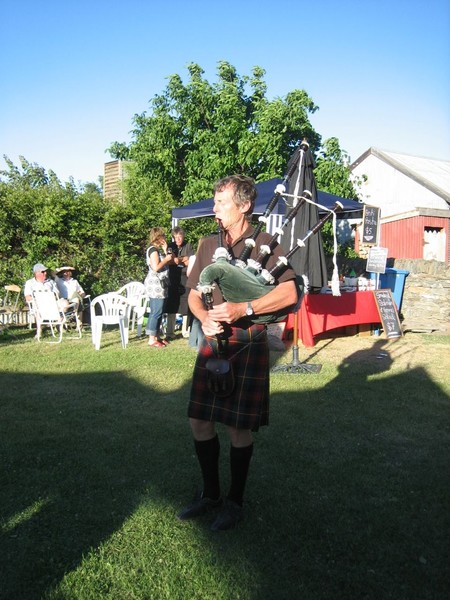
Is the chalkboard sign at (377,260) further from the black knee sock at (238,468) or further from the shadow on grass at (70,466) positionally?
the black knee sock at (238,468)

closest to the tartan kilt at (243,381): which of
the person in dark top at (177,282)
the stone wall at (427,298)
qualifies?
the person in dark top at (177,282)

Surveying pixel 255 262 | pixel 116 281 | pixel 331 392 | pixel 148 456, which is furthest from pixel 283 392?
pixel 116 281

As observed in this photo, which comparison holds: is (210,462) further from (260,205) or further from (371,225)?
(371,225)

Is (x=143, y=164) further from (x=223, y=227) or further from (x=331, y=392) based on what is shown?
(x=223, y=227)

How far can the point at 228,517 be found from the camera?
9.09 feet

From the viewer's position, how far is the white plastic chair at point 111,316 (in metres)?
7.62

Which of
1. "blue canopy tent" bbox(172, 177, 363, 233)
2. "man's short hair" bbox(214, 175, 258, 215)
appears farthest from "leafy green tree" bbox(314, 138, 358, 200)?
"man's short hair" bbox(214, 175, 258, 215)

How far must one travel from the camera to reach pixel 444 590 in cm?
231

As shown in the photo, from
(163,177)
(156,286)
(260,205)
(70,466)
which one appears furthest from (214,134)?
(70,466)

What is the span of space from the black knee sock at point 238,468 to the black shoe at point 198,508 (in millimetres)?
144

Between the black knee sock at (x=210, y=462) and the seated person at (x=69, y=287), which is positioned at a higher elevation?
the seated person at (x=69, y=287)

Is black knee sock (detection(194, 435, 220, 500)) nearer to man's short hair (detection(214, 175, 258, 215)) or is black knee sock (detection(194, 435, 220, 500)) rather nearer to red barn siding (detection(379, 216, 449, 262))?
man's short hair (detection(214, 175, 258, 215))

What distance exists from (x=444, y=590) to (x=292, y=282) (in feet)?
4.77

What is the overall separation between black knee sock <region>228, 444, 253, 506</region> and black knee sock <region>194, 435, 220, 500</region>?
→ 10 centimetres
